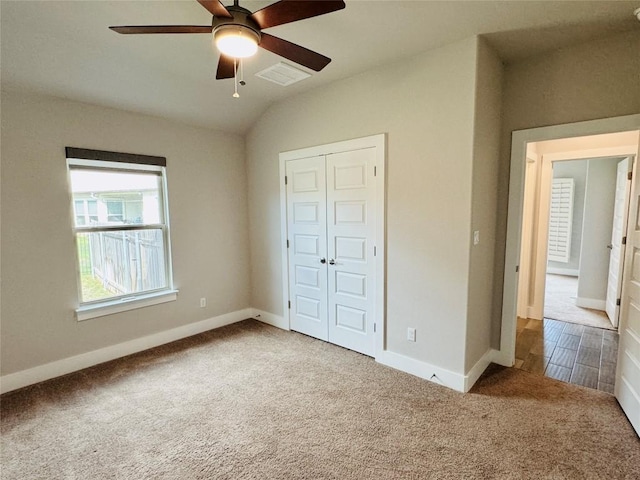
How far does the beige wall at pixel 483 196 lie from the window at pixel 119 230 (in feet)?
10.3

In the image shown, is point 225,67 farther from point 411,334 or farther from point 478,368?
point 478,368

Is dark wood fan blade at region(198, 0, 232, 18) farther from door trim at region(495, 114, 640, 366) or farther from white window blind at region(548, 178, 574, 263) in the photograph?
white window blind at region(548, 178, 574, 263)

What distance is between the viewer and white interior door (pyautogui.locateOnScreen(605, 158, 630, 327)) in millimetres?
3771

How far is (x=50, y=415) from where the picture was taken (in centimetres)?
234

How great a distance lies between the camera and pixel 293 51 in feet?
6.08

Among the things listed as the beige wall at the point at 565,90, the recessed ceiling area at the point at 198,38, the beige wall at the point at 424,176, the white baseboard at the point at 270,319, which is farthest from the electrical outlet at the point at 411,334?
the recessed ceiling area at the point at 198,38

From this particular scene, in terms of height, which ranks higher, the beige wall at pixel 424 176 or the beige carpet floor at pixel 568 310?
the beige wall at pixel 424 176

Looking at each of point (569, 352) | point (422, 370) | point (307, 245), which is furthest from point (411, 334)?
point (569, 352)

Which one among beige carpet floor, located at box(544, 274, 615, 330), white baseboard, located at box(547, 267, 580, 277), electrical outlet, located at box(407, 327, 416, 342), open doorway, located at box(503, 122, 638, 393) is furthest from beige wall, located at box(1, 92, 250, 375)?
white baseboard, located at box(547, 267, 580, 277)

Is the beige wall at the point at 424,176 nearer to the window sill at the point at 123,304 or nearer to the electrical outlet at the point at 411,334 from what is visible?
the electrical outlet at the point at 411,334

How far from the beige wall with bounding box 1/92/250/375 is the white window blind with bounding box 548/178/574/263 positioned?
7.25 meters

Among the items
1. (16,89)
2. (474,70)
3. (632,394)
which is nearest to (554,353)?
(632,394)

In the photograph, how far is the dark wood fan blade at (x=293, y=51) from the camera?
5.76 feet

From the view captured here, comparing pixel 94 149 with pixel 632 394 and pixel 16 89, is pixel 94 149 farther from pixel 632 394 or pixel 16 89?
pixel 632 394
